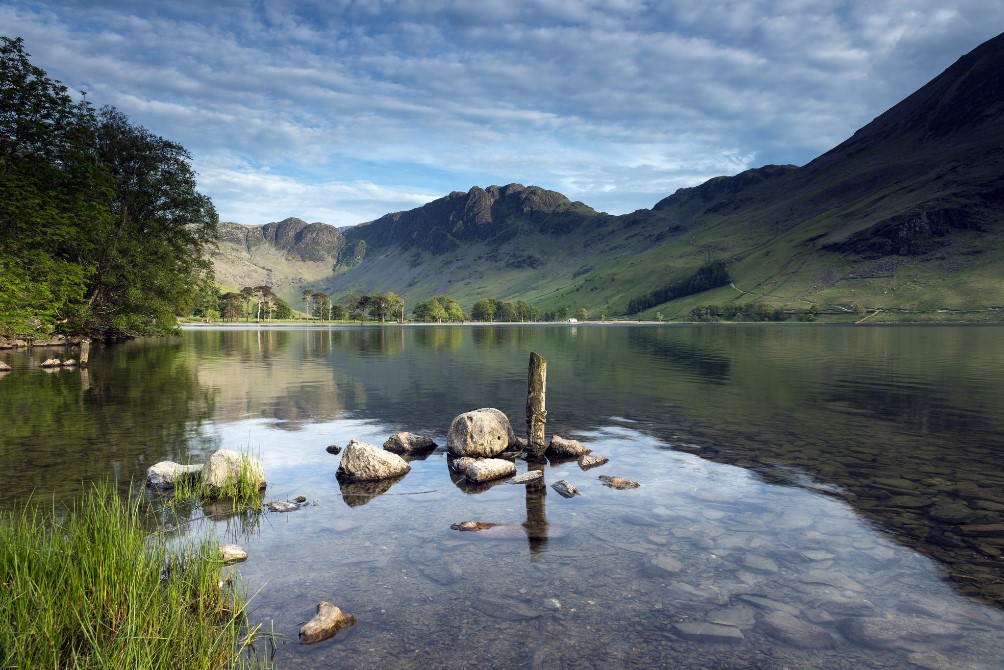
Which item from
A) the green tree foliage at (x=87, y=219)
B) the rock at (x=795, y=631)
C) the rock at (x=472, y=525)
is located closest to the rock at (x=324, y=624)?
the rock at (x=472, y=525)

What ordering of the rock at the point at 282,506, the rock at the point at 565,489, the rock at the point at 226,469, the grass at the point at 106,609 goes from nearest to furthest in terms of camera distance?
the grass at the point at 106,609, the rock at the point at 282,506, the rock at the point at 226,469, the rock at the point at 565,489

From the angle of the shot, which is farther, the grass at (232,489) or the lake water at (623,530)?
the grass at (232,489)

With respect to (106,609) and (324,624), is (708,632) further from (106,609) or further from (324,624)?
(106,609)

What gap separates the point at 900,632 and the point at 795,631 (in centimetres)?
203

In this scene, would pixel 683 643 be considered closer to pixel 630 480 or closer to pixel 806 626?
pixel 806 626

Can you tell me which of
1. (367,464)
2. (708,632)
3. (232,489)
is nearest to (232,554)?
(232,489)

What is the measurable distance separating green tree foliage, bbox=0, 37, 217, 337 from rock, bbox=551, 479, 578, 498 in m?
34.0

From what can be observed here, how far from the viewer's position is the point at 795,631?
10.2 meters

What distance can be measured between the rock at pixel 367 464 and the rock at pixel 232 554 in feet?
23.3

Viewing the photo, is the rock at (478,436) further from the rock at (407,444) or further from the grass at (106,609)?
the grass at (106,609)

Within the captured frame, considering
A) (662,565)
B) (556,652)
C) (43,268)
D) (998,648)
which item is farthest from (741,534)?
(43,268)

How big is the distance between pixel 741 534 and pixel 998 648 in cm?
584

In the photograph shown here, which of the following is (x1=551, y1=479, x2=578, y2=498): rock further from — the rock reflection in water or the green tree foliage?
the green tree foliage

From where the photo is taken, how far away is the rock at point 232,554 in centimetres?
1256
